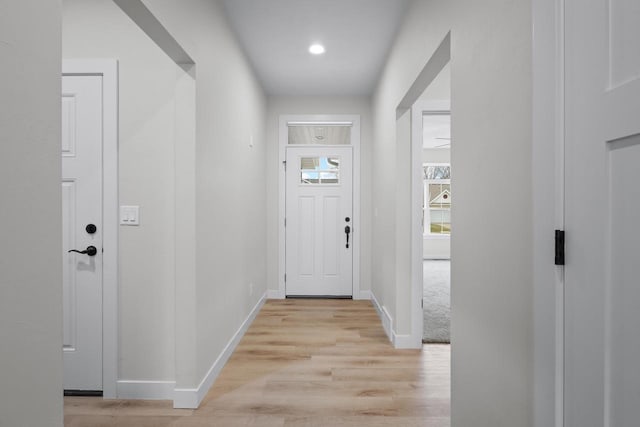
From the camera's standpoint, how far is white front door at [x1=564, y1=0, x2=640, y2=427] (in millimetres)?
761

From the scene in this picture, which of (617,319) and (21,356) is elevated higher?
(617,319)

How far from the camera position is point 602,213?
0.84 meters

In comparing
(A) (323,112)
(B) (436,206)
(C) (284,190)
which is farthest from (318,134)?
(B) (436,206)

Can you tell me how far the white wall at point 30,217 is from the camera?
84cm

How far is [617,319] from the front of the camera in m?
0.80

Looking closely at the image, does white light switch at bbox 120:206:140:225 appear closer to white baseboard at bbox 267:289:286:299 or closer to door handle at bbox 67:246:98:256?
door handle at bbox 67:246:98:256

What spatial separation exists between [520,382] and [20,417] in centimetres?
135

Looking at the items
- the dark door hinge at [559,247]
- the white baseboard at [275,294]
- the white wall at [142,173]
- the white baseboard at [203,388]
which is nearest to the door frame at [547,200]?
the dark door hinge at [559,247]

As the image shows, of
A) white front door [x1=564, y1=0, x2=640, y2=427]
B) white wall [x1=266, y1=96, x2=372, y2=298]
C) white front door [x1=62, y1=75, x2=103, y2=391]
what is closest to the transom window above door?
white wall [x1=266, y1=96, x2=372, y2=298]

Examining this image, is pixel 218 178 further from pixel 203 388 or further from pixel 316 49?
pixel 316 49

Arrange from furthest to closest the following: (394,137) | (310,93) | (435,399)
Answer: (310,93), (394,137), (435,399)

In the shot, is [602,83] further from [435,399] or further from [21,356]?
[435,399]

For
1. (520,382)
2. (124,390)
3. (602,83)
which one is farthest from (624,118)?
(124,390)

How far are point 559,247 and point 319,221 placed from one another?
3.85 meters
